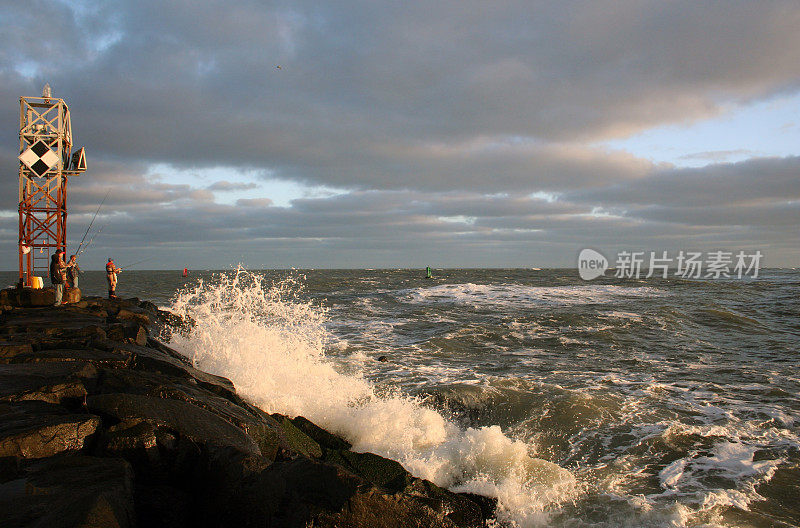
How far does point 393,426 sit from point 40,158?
15.9 m

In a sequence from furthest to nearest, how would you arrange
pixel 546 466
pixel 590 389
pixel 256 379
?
1. pixel 590 389
2. pixel 256 379
3. pixel 546 466

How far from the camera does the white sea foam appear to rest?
479cm

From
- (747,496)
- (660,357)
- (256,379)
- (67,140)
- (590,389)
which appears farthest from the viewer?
(67,140)

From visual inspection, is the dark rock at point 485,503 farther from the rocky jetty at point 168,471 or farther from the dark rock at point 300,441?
the dark rock at point 300,441

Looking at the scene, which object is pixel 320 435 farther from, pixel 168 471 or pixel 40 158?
pixel 40 158

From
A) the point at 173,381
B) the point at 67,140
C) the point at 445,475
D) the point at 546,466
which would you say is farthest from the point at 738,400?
the point at 67,140

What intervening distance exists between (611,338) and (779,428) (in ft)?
24.3

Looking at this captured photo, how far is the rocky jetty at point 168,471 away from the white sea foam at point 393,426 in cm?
61

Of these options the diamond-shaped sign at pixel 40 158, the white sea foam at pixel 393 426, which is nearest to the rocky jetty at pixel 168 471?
the white sea foam at pixel 393 426

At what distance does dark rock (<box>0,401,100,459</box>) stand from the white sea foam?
9.80 feet

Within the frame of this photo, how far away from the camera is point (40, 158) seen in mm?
15625

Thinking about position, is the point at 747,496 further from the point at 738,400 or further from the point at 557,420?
the point at 738,400

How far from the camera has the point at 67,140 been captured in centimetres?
1681

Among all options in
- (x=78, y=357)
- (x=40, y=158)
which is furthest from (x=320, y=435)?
(x=40, y=158)
